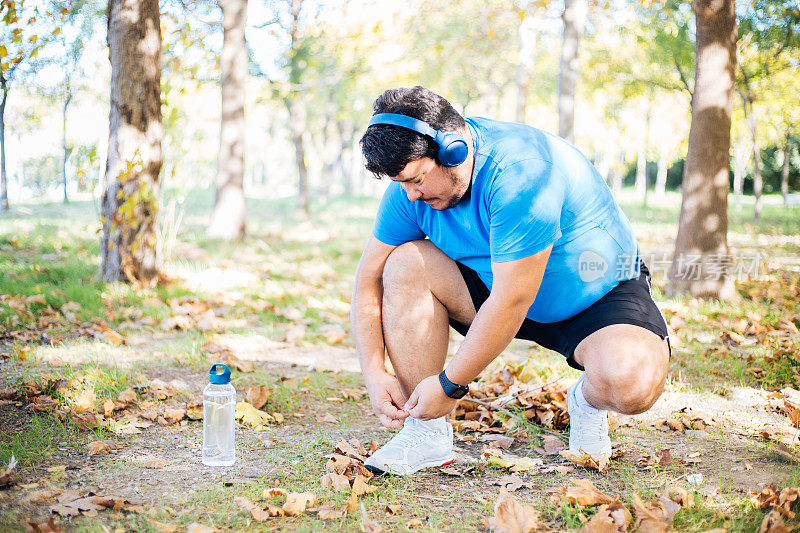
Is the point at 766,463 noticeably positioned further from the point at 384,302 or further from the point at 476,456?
Result: the point at 384,302

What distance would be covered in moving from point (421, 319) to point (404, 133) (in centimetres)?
87

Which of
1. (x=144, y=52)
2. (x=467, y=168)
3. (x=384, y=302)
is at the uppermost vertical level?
(x=144, y=52)

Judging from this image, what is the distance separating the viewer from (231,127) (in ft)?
32.7

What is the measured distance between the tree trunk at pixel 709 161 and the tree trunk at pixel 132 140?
495cm

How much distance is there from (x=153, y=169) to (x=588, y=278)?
446 centimetres

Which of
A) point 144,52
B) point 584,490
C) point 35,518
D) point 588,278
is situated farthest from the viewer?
point 144,52

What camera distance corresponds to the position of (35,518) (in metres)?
2.06

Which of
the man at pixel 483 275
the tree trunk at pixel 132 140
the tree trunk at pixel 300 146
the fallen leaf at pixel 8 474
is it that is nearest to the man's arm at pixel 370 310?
the man at pixel 483 275

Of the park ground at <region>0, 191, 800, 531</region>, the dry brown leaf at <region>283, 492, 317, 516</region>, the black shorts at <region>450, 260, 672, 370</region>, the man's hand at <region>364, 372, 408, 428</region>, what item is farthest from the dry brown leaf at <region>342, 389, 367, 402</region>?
the dry brown leaf at <region>283, 492, 317, 516</region>

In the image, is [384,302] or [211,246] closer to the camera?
[384,302]

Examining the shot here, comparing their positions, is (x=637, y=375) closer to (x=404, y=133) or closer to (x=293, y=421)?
(x=404, y=133)

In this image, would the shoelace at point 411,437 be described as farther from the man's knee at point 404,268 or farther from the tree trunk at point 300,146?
the tree trunk at point 300,146

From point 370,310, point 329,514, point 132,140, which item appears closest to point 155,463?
point 329,514

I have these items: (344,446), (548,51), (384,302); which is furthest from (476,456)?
(548,51)
